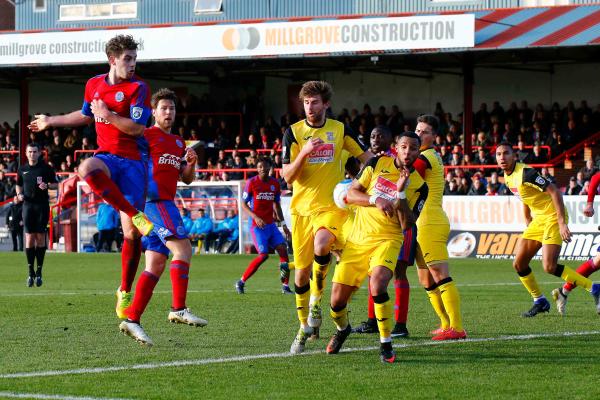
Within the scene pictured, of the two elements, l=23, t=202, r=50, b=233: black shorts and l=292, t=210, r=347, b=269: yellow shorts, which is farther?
l=23, t=202, r=50, b=233: black shorts

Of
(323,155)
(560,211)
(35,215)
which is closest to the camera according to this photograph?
(323,155)

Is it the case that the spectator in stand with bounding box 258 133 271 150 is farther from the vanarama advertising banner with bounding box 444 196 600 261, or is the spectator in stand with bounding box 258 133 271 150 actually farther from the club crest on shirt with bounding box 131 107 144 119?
the club crest on shirt with bounding box 131 107 144 119

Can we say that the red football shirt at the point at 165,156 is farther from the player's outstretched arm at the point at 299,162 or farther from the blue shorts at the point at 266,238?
the blue shorts at the point at 266,238

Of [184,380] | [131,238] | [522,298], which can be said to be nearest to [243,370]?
[184,380]

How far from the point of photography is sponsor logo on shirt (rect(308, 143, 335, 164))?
10.4 metres

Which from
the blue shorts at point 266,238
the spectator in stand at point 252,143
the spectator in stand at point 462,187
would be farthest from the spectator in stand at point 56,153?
the blue shorts at point 266,238

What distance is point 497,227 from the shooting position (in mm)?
27266

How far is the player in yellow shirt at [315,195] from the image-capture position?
1033 cm

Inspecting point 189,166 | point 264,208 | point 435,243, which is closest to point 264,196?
point 264,208

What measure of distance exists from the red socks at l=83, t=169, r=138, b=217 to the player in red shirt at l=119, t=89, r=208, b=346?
0.49 m

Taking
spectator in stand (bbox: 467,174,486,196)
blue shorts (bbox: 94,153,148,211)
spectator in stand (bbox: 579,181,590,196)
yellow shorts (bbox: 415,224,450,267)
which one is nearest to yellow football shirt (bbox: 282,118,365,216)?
yellow shorts (bbox: 415,224,450,267)

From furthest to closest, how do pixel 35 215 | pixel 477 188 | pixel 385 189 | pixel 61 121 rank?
pixel 477 188 → pixel 35 215 → pixel 61 121 → pixel 385 189

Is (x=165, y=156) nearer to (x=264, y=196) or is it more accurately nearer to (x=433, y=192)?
(x=433, y=192)

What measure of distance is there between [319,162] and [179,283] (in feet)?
5.62
